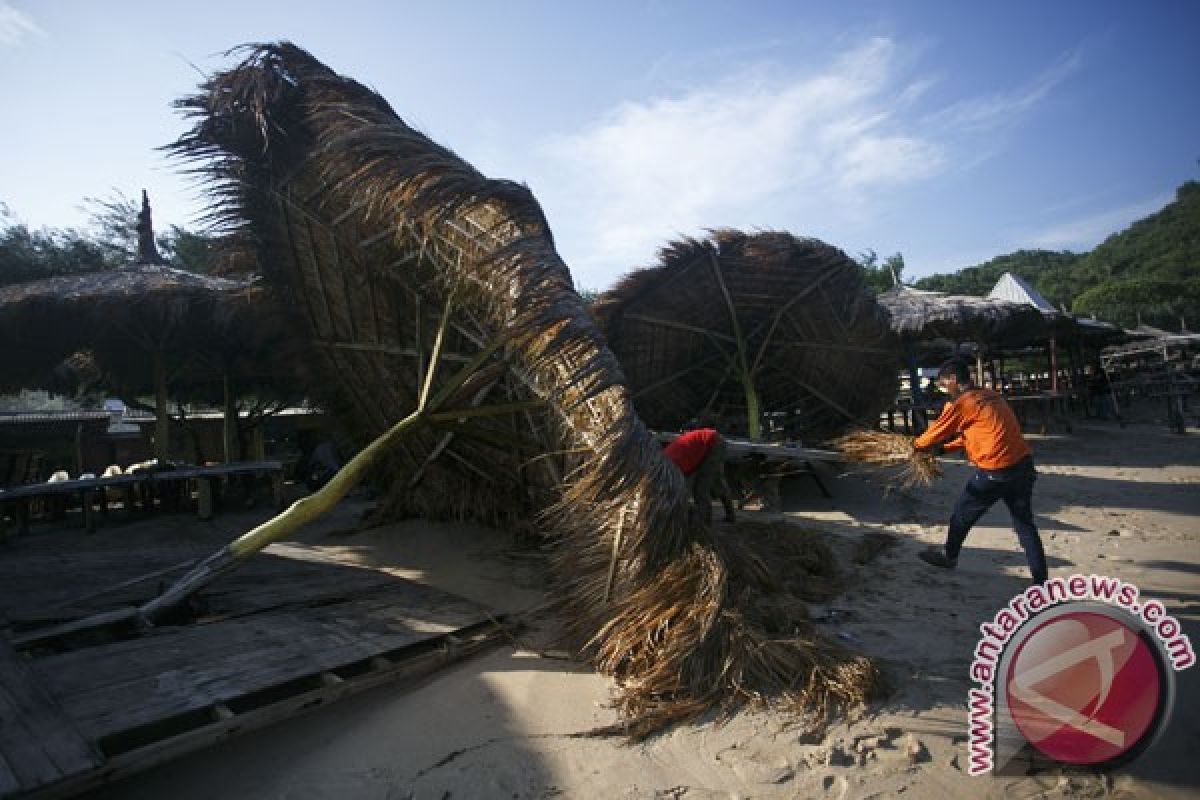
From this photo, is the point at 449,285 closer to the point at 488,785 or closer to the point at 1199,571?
the point at 488,785

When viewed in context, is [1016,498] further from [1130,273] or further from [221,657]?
[1130,273]

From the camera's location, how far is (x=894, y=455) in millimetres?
3984

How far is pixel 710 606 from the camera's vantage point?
2.58 metres

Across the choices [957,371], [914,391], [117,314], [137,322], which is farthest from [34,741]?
[914,391]

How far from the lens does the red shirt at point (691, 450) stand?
453cm

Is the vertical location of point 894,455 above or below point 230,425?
below

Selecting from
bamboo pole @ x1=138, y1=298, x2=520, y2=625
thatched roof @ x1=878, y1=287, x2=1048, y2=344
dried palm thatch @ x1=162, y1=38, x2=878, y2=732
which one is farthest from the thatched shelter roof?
bamboo pole @ x1=138, y1=298, x2=520, y2=625

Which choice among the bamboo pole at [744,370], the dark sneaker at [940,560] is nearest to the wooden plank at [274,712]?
the dark sneaker at [940,560]

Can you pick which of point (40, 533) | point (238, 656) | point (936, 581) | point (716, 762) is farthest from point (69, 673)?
point (40, 533)

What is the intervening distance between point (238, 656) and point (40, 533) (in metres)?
7.92

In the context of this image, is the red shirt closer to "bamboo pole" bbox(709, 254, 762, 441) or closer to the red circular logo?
the red circular logo

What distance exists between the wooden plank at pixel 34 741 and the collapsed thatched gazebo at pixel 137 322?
4321mm

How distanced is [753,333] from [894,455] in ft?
14.9

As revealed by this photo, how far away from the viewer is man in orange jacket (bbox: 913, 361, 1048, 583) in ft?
11.8
